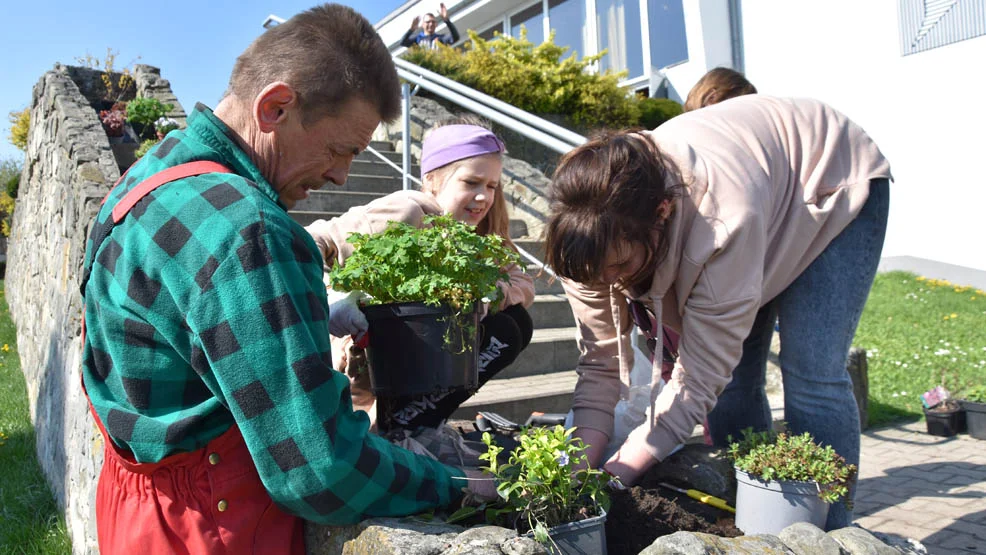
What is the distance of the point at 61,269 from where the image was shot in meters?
4.35

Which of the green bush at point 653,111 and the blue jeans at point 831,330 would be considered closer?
the blue jeans at point 831,330

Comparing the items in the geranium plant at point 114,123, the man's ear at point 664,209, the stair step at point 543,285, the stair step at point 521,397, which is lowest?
the stair step at point 521,397

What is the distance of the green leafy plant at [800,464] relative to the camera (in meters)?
1.73

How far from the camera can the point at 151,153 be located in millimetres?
1341

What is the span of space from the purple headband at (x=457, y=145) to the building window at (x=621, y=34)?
10.5m

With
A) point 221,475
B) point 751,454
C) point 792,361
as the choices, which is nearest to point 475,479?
point 221,475

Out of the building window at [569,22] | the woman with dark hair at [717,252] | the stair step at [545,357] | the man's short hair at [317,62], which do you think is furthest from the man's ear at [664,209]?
the building window at [569,22]

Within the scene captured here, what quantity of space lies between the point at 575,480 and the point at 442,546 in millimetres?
335

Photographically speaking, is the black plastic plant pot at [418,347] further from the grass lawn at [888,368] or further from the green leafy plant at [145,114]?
the green leafy plant at [145,114]

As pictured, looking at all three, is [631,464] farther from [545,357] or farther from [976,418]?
[976,418]

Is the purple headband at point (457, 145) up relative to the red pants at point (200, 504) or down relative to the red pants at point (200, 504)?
up

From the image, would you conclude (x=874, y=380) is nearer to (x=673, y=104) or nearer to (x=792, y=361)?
(x=792, y=361)

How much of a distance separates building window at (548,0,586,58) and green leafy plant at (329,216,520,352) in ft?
39.9

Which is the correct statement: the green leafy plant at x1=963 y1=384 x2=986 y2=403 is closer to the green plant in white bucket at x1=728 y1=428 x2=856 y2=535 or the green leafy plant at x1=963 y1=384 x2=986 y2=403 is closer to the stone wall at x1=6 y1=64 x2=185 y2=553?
the green plant in white bucket at x1=728 y1=428 x2=856 y2=535
